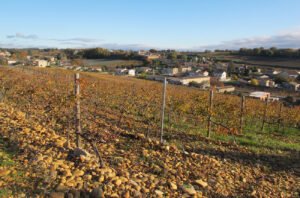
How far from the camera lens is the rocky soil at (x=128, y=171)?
4.16m

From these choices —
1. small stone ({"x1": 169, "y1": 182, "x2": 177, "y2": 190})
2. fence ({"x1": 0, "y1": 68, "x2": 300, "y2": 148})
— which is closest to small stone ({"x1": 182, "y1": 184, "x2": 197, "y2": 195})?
small stone ({"x1": 169, "y1": 182, "x2": 177, "y2": 190})

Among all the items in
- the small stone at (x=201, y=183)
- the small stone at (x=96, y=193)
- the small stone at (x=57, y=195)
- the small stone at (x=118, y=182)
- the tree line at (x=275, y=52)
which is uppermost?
the tree line at (x=275, y=52)

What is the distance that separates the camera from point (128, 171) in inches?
203

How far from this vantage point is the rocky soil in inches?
164

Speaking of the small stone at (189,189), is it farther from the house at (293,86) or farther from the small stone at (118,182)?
the house at (293,86)

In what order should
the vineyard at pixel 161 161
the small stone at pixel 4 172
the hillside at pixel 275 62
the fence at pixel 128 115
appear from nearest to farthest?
the small stone at pixel 4 172 → the vineyard at pixel 161 161 → the fence at pixel 128 115 → the hillside at pixel 275 62

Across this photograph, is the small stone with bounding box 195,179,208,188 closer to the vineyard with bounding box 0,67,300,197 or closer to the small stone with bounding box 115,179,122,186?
the vineyard with bounding box 0,67,300,197

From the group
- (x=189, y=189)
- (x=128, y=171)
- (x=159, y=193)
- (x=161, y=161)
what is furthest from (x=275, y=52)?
(x=159, y=193)

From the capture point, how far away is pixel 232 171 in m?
6.25

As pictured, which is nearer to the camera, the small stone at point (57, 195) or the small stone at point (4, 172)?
the small stone at point (57, 195)

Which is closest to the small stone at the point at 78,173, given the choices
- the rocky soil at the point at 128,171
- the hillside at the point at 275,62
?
the rocky soil at the point at 128,171

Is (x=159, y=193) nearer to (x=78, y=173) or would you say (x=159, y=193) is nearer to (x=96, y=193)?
(x=96, y=193)

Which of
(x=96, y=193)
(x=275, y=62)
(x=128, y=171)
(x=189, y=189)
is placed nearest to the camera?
(x=96, y=193)

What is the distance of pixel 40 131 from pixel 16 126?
0.60m
